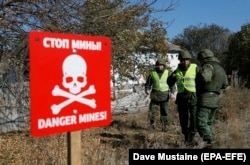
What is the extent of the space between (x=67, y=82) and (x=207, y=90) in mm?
5262

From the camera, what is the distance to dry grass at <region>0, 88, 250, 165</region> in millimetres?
5703

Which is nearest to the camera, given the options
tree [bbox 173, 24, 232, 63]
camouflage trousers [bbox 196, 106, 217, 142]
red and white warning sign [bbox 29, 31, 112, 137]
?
red and white warning sign [bbox 29, 31, 112, 137]

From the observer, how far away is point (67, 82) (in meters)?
2.80

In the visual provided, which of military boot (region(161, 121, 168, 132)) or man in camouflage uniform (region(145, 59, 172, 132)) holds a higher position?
man in camouflage uniform (region(145, 59, 172, 132))

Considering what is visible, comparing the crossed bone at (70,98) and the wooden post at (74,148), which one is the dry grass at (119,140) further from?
the crossed bone at (70,98)

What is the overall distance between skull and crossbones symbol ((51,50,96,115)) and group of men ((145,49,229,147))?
4.86m

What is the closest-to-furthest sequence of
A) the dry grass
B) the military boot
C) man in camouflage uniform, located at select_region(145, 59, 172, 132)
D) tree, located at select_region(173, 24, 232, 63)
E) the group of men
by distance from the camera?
1. the dry grass
2. the group of men
3. the military boot
4. man in camouflage uniform, located at select_region(145, 59, 172, 132)
5. tree, located at select_region(173, 24, 232, 63)

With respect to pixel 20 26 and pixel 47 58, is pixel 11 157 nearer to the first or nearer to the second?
pixel 20 26

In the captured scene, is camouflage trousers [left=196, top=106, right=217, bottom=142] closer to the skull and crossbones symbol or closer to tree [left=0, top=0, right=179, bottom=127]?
tree [left=0, top=0, right=179, bottom=127]

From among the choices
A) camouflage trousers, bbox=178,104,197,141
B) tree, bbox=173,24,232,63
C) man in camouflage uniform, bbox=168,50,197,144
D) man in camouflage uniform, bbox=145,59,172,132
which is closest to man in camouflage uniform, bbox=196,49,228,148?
camouflage trousers, bbox=178,104,197,141

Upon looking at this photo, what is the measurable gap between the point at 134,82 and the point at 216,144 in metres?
6.23

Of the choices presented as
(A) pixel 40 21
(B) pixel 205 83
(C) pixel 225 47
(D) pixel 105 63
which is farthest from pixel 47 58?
(C) pixel 225 47

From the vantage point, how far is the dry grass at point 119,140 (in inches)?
225

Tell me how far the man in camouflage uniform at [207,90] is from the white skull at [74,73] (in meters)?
4.89
